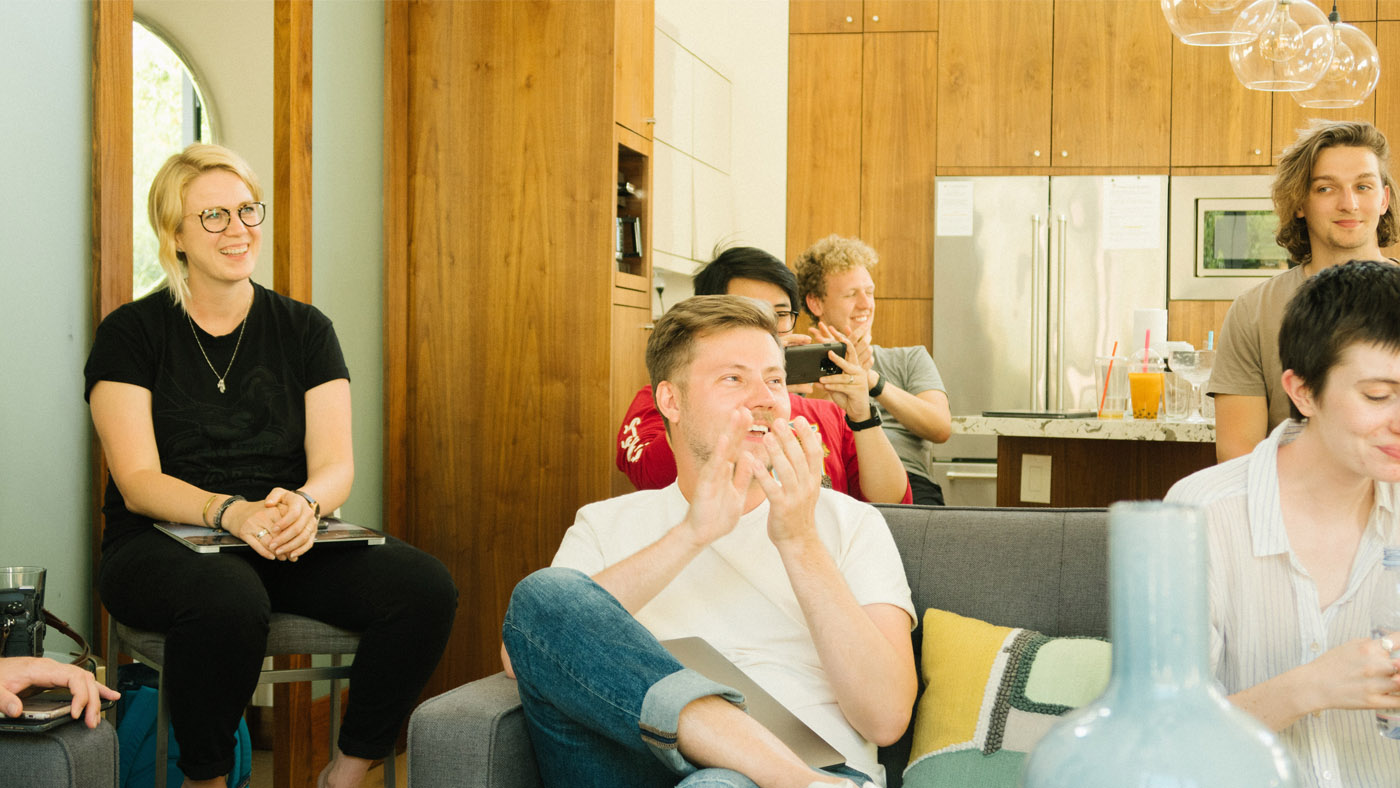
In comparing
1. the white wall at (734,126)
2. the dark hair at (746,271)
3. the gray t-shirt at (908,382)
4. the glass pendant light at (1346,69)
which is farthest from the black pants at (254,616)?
the white wall at (734,126)

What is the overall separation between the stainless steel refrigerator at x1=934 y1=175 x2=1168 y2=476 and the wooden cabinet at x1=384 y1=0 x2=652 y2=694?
1.93 metres

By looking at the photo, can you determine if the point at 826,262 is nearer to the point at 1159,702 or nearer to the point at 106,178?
the point at 106,178

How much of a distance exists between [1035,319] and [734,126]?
169 cm

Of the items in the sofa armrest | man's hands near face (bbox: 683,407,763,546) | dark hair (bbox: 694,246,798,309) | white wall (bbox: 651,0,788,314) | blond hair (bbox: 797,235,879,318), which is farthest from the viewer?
white wall (bbox: 651,0,788,314)

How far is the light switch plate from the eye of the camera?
9.45 feet

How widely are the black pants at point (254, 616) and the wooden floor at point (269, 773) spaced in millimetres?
967

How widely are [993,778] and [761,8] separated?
464 cm

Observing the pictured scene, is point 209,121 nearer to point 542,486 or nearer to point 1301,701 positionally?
point 542,486

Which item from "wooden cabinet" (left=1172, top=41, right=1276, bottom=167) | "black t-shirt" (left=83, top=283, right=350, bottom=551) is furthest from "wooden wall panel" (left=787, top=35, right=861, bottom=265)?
"black t-shirt" (left=83, top=283, right=350, bottom=551)

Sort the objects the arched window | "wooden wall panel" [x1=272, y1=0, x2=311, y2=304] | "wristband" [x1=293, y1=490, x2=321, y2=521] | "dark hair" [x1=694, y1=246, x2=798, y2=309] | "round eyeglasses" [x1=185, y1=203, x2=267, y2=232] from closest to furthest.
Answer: "wristband" [x1=293, y1=490, x2=321, y2=521], "round eyeglasses" [x1=185, y1=203, x2=267, y2=232], "dark hair" [x1=694, y1=246, x2=798, y2=309], "wooden wall panel" [x1=272, y1=0, x2=311, y2=304], the arched window

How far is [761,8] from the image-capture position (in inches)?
218

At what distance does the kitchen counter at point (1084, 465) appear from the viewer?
2842 mm

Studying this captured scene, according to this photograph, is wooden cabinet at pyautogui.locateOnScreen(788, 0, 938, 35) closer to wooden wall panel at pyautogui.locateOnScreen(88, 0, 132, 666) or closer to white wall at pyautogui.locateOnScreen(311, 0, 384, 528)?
white wall at pyautogui.locateOnScreen(311, 0, 384, 528)

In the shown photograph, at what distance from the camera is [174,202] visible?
2.30 metres
